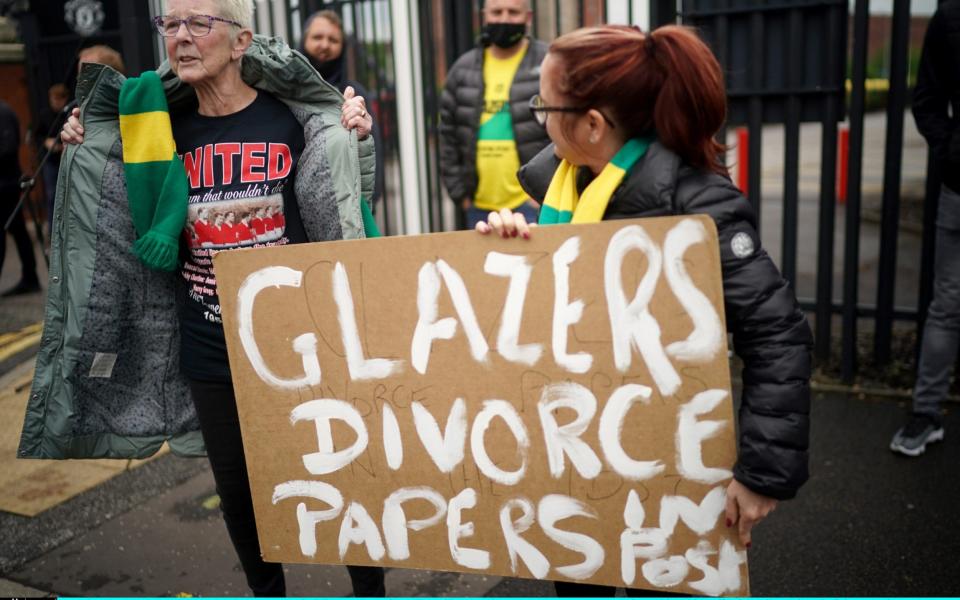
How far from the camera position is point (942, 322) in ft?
13.7

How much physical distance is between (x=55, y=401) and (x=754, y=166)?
12.5 ft

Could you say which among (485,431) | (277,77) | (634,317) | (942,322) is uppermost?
(277,77)

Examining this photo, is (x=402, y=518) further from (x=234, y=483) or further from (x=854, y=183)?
(x=854, y=183)

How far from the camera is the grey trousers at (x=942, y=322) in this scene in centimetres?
408

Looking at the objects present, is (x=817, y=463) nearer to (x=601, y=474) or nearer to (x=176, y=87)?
(x=601, y=474)

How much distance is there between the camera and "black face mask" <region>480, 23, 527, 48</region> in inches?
204

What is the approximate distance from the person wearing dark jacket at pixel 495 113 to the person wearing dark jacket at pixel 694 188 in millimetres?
3045

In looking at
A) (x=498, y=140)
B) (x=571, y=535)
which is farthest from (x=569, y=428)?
(x=498, y=140)

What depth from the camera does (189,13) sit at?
244 cm

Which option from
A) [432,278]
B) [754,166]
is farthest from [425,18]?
[432,278]

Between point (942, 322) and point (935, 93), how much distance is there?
3.24 ft

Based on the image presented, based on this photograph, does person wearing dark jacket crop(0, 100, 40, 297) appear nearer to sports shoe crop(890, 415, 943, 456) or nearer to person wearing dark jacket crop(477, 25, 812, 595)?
sports shoe crop(890, 415, 943, 456)

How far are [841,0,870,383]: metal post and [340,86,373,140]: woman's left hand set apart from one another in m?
3.08

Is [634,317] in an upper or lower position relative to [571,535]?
upper
